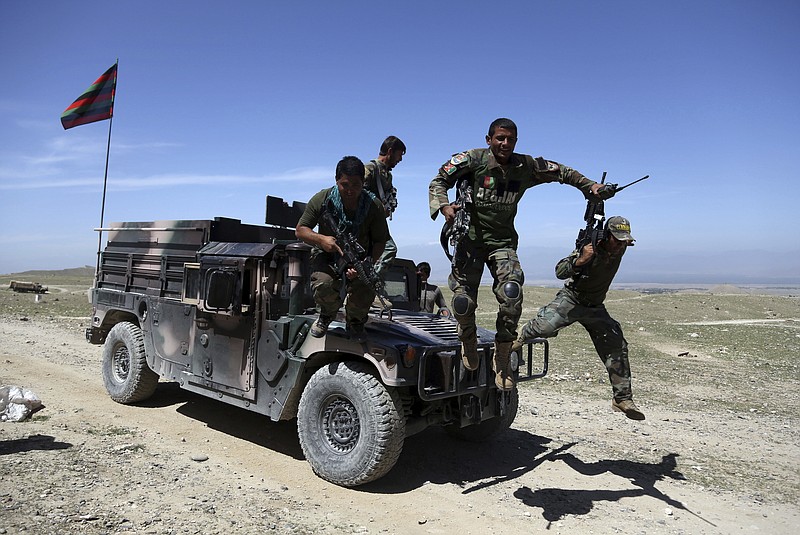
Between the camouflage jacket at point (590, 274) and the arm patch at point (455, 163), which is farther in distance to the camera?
the camouflage jacket at point (590, 274)

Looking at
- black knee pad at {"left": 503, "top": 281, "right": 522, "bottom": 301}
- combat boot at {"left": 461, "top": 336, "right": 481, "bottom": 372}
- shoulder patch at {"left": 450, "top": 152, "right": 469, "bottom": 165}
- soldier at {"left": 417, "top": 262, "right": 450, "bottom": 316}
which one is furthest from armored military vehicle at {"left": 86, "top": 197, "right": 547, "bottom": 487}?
shoulder patch at {"left": 450, "top": 152, "right": 469, "bottom": 165}

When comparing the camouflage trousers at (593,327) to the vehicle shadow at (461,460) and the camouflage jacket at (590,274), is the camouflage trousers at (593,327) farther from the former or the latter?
the vehicle shadow at (461,460)

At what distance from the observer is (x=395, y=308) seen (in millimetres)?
6266

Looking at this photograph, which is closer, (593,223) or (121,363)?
(593,223)

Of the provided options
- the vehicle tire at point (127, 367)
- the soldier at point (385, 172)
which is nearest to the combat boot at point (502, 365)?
the soldier at point (385, 172)

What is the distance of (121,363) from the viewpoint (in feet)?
23.5

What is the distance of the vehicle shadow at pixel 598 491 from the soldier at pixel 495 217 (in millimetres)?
974

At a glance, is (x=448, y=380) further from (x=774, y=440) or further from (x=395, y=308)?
(x=774, y=440)

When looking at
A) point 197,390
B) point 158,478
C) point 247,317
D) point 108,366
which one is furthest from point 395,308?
point 108,366

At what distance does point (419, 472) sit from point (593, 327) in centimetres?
191

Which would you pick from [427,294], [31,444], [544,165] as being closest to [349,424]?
[544,165]

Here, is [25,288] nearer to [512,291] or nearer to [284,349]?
[284,349]

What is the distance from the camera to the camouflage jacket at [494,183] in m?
4.39

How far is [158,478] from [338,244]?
226 cm
